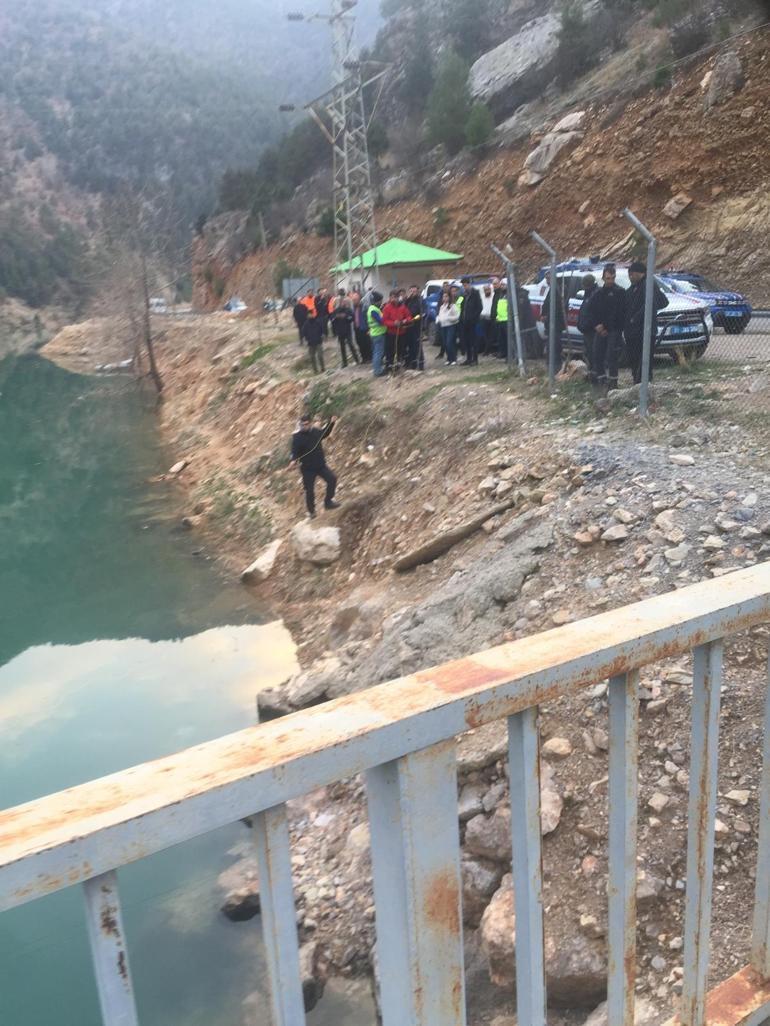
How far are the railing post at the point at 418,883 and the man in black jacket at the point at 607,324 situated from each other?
9.45 m

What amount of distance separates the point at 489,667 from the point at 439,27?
5536 centimetres

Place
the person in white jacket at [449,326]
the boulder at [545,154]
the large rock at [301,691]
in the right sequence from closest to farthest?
the large rock at [301,691], the person in white jacket at [449,326], the boulder at [545,154]

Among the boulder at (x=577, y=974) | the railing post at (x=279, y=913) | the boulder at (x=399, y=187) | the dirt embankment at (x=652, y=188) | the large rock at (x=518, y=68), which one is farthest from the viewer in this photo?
the boulder at (x=399, y=187)

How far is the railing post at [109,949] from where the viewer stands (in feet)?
3.97

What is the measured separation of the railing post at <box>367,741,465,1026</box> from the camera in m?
1.47

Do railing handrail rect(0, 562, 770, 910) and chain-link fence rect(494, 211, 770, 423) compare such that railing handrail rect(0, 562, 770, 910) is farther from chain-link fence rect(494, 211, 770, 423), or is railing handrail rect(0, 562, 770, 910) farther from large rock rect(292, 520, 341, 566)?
large rock rect(292, 520, 341, 566)

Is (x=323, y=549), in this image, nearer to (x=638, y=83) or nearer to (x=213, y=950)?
(x=213, y=950)

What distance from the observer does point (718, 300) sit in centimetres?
1509

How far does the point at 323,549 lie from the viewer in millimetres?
11852

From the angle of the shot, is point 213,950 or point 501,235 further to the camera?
point 501,235

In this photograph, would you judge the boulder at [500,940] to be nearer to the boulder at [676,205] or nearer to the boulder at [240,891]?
the boulder at [240,891]

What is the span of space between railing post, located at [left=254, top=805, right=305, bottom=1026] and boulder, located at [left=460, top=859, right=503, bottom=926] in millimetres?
3772

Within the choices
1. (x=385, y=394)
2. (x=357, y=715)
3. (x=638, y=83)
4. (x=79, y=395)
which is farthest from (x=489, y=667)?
(x=79, y=395)

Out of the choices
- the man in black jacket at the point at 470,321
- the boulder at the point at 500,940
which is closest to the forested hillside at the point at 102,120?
the man in black jacket at the point at 470,321
